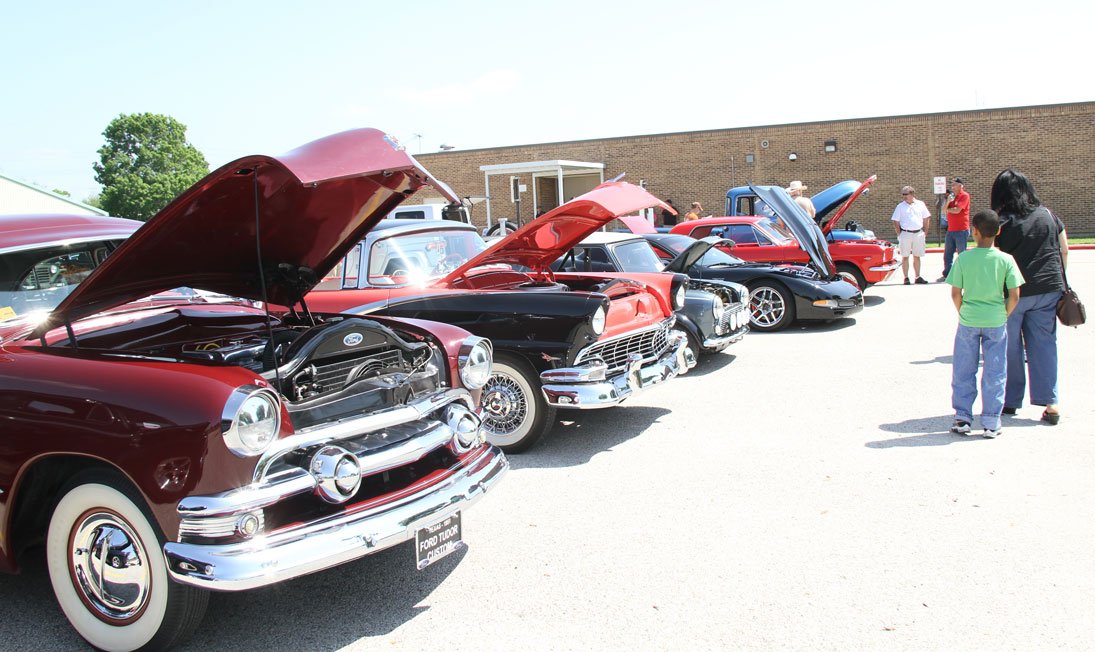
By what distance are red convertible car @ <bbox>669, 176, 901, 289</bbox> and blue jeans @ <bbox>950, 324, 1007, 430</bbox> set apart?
18.2 feet

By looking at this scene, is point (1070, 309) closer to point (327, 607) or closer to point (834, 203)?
point (327, 607)

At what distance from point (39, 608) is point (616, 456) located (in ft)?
10.9

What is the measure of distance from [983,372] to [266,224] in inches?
185

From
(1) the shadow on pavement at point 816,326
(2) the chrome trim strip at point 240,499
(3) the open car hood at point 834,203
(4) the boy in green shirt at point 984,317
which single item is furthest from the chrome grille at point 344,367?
(3) the open car hood at point 834,203

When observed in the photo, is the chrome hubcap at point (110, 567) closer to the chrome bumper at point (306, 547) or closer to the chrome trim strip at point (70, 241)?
the chrome bumper at point (306, 547)

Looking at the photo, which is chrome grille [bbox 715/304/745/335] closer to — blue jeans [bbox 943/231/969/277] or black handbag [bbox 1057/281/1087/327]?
black handbag [bbox 1057/281/1087/327]

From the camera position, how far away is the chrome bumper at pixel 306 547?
2590 millimetres

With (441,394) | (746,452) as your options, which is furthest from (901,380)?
(441,394)

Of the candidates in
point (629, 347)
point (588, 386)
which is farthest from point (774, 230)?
point (588, 386)

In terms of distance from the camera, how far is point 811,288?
1035 centimetres

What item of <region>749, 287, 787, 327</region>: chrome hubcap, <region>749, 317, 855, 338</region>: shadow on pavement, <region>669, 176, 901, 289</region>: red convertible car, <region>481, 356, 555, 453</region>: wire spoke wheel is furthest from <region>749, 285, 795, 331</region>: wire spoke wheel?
<region>481, 356, 555, 453</region>: wire spoke wheel

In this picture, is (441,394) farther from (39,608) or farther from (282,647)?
(39,608)

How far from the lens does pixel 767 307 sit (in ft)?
35.0

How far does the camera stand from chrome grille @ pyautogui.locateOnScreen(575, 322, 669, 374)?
5438 millimetres
